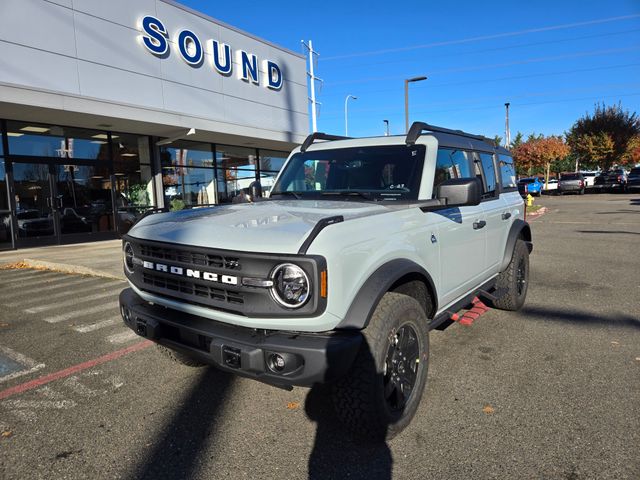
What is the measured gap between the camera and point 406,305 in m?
2.68

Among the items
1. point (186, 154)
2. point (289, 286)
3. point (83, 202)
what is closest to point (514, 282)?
point (289, 286)

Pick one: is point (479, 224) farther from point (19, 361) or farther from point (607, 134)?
point (607, 134)

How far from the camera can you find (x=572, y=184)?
113 feet

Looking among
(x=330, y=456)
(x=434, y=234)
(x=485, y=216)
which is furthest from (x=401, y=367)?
(x=485, y=216)

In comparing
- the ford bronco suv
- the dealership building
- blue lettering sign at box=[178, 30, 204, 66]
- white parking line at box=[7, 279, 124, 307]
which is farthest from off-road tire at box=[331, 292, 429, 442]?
blue lettering sign at box=[178, 30, 204, 66]

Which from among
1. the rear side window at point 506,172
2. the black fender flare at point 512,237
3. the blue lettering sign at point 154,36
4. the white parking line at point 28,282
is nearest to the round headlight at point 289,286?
the black fender flare at point 512,237

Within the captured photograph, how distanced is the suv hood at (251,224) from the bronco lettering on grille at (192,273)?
0.52 feet

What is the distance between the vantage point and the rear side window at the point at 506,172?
5.21 meters

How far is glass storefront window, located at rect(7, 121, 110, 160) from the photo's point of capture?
1109cm

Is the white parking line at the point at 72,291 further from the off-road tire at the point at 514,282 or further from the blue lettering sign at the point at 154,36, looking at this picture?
the blue lettering sign at the point at 154,36

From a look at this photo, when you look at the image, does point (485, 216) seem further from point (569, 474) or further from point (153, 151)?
point (153, 151)

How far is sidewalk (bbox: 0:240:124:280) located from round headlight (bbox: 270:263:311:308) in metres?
6.09

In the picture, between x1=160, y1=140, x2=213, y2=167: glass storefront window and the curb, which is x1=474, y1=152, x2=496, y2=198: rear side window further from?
x1=160, y1=140, x2=213, y2=167: glass storefront window

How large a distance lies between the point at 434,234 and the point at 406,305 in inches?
29.5
